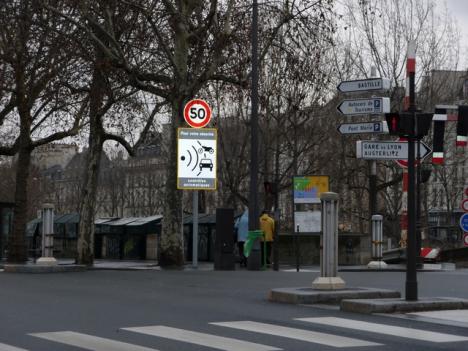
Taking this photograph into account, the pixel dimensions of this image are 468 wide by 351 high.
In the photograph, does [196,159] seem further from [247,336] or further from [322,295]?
[247,336]

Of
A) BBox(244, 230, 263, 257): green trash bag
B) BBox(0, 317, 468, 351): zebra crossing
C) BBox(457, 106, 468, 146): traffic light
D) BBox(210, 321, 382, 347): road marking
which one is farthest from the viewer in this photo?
BBox(244, 230, 263, 257): green trash bag

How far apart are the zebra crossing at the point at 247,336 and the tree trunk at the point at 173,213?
14672 millimetres

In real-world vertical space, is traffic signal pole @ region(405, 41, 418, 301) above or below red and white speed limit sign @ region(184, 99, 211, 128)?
below

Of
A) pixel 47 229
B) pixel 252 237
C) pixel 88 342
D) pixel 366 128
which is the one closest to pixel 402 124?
pixel 366 128

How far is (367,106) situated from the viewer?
15.9m

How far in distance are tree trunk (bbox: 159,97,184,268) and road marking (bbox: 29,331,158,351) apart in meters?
15.7

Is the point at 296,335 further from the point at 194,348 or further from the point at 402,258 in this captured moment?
the point at 402,258

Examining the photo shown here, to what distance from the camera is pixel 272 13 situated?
1122 inches

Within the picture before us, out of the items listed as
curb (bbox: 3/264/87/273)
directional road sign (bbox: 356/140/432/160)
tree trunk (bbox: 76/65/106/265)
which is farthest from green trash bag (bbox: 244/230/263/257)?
directional road sign (bbox: 356/140/432/160)

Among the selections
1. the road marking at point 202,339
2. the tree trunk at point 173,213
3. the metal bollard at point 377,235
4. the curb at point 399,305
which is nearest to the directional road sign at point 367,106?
the curb at point 399,305

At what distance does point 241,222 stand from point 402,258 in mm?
8193

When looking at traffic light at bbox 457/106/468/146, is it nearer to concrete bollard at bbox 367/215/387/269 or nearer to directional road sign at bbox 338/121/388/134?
directional road sign at bbox 338/121/388/134

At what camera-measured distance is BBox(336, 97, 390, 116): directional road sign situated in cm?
1572

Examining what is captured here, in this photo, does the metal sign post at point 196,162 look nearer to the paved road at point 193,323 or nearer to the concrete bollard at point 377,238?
the concrete bollard at point 377,238
